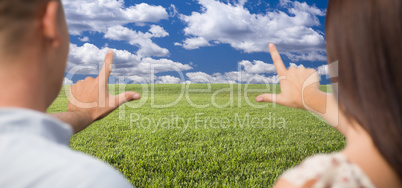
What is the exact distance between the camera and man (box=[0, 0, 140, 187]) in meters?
0.61

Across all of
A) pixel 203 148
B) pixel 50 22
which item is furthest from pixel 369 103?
pixel 203 148

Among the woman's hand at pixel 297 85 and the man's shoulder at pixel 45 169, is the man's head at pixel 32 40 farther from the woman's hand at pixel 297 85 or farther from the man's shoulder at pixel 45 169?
the woman's hand at pixel 297 85

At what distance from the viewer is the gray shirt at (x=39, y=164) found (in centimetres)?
61

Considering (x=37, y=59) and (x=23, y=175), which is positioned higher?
(x=37, y=59)

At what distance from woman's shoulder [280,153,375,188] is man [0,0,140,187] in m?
0.46

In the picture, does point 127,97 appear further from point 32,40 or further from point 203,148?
point 203,148

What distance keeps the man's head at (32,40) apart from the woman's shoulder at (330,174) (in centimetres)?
70

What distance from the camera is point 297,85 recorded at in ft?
5.49

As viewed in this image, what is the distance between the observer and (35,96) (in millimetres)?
790

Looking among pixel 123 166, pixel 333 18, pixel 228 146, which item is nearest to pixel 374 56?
pixel 333 18

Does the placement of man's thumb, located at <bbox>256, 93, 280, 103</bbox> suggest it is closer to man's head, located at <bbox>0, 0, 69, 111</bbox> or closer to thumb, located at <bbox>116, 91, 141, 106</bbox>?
thumb, located at <bbox>116, 91, 141, 106</bbox>

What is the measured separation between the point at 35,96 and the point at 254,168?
154 inches

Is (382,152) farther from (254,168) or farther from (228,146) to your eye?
(228,146)

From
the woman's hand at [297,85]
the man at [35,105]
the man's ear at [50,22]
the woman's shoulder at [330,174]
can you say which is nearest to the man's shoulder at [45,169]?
the man at [35,105]
